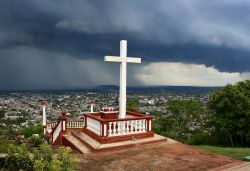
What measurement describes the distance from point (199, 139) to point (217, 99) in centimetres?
551

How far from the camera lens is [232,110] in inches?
911

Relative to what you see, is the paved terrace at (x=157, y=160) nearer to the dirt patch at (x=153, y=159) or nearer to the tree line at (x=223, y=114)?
the dirt patch at (x=153, y=159)

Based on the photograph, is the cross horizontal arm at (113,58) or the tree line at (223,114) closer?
the cross horizontal arm at (113,58)

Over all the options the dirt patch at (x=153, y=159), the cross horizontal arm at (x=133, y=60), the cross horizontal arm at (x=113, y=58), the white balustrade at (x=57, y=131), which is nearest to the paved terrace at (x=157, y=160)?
the dirt patch at (x=153, y=159)

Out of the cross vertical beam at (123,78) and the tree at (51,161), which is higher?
the cross vertical beam at (123,78)

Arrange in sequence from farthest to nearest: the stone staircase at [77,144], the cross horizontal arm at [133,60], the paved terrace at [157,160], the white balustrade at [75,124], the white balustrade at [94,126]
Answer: the white balustrade at [75,124] → the cross horizontal arm at [133,60] → the white balustrade at [94,126] → the stone staircase at [77,144] → the paved terrace at [157,160]

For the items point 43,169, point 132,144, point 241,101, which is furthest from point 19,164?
point 241,101

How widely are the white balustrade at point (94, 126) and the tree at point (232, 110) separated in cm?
1291

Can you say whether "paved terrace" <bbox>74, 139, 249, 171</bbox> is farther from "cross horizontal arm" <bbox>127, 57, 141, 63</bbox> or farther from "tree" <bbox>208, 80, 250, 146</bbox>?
"tree" <bbox>208, 80, 250, 146</bbox>

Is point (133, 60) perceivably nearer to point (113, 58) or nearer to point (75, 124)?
point (113, 58)

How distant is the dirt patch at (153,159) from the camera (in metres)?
9.73

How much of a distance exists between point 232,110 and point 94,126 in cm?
1366

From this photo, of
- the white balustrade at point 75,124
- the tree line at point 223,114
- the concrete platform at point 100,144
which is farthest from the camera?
the tree line at point 223,114

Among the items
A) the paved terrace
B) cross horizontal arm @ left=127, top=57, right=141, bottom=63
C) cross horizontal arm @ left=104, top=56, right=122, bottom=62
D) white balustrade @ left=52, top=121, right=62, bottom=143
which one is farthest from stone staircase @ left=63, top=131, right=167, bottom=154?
cross horizontal arm @ left=127, top=57, right=141, bottom=63
